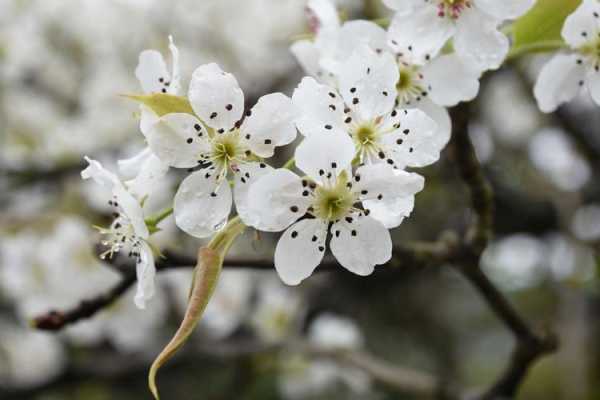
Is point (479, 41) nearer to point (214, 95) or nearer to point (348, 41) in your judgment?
point (348, 41)

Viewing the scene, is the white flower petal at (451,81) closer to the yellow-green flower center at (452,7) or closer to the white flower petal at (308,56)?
the yellow-green flower center at (452,7)

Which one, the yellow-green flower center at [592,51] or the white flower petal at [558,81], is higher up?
the yellow-green flower center at [592,51]

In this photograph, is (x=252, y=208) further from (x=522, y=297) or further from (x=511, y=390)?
(x=522, y=297)

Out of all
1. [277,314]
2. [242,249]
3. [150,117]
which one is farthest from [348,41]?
[242,249]

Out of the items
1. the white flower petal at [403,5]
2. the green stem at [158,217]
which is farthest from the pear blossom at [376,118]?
the green stem at [158,217]

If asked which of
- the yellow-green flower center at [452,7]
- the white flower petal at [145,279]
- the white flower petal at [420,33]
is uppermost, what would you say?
the yellow-green flower center at [452,7]

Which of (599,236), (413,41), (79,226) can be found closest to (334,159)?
(413,41)
